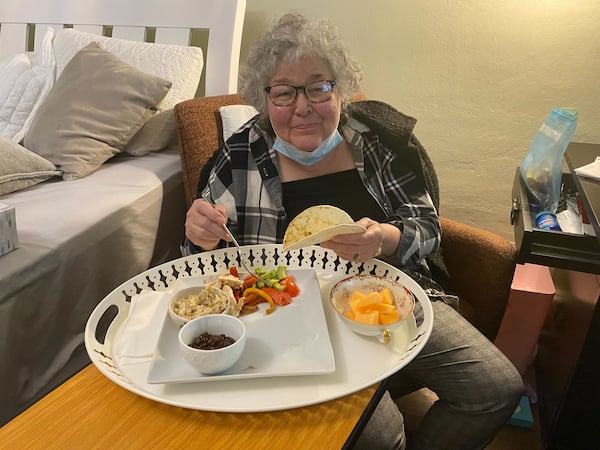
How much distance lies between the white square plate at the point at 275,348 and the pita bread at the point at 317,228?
126mm

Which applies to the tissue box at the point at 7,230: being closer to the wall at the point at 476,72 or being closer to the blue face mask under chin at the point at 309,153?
the blue face mask under chin at the point at 309,153

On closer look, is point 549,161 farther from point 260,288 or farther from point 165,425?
point 165,425

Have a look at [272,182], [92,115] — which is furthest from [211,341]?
[92,115]

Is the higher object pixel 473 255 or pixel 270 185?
pixel 270 185

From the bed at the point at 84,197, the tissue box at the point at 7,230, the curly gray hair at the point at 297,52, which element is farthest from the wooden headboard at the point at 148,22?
the tissue box at the point at 7,230

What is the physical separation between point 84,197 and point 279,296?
0.79 meters

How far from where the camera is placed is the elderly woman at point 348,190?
3.87ft

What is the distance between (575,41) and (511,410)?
1291 mm

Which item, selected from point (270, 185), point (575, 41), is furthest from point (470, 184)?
point (270, 185)

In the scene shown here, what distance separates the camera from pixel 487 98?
6.20 feet

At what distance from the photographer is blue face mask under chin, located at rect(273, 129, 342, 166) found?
1.34 meters

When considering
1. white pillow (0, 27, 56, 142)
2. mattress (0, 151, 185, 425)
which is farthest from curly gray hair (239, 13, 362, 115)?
white pillow (0, 27, 56, 142)

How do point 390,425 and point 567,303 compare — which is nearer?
point 390,425

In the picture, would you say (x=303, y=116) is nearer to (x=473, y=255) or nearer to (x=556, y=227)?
(x=473, y=255)
